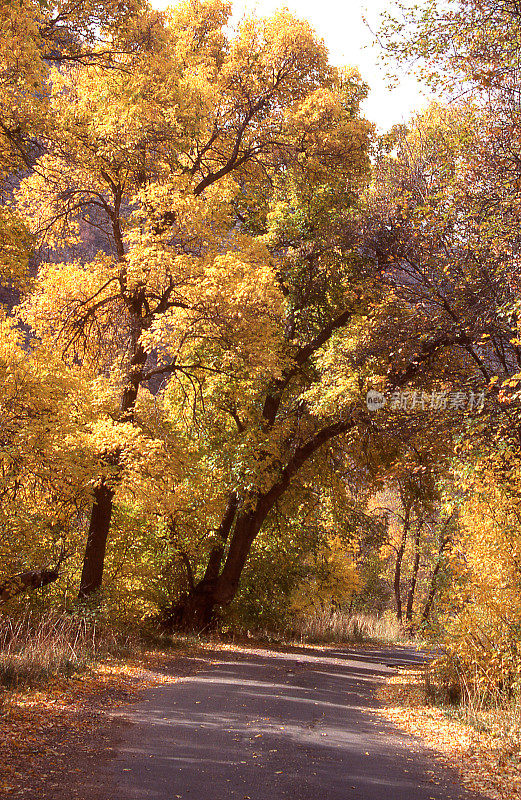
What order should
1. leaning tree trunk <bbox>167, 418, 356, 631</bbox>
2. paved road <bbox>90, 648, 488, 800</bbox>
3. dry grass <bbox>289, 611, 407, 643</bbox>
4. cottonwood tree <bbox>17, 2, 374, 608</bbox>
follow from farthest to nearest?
dry grass <bbox>289, 611, 407, 643</bbox>
leaning tree trunk <bbox>167, 418, 356, 631</bbox>
cottonwood tree <bbox>17, 2, 374, 608</bbox>
paved road <bbox>90, 648, 488, 800</bbox>

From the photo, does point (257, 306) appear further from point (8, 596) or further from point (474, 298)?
point (8, 596)

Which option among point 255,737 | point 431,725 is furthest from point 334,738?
point 431,725

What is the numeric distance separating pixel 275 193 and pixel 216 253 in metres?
4.78

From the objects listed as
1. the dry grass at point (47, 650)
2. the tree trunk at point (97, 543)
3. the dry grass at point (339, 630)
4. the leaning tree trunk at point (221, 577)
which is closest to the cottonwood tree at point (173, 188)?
the tree trunk at point (97, 543)

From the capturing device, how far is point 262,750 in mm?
6570

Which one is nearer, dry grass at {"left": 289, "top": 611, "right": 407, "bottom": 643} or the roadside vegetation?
the roadside vegetation

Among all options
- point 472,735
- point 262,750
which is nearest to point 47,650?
point 262,750

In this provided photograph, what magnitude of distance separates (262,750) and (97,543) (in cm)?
750

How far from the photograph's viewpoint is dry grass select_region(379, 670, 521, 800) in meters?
6.63

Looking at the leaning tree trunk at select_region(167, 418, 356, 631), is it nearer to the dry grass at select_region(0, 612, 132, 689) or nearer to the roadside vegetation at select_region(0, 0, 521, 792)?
the roadside vegetation at select_region(0, 0, 521, 792)

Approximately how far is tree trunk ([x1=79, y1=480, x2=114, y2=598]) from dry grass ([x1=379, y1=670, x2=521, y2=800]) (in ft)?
17.7

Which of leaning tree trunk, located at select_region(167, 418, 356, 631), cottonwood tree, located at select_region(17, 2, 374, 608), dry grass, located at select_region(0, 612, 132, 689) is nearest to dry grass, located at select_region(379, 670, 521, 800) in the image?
dry grass, located at select_region(0, 612, 132, 689)

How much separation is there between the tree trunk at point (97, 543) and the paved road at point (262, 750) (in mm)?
3043

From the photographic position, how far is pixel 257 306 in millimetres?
12719
